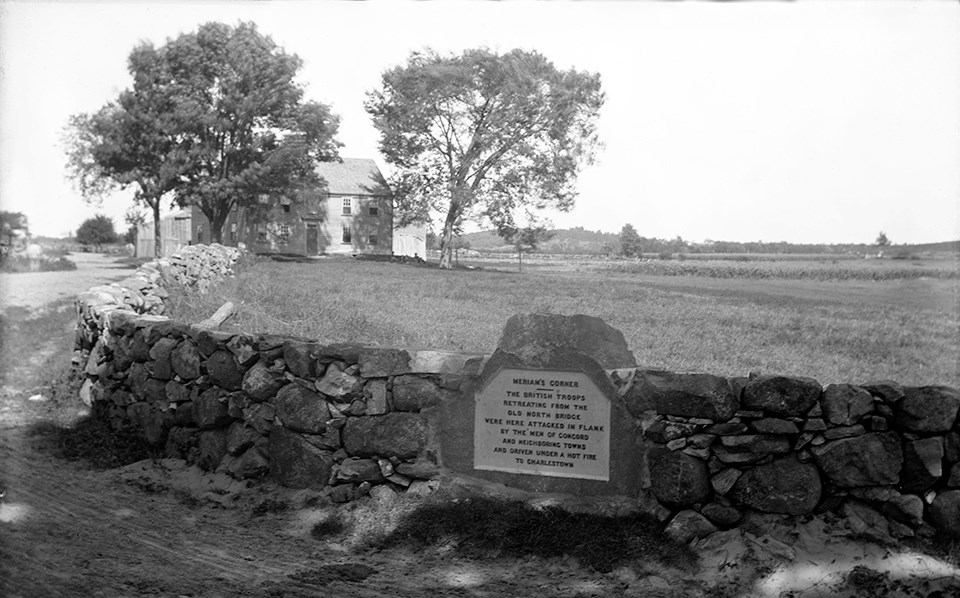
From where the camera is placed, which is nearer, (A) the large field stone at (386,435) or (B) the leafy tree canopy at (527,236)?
(A) the large field stone at (386,435)

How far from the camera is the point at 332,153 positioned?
25.0 ft

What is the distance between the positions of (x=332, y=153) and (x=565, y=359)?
3.88m

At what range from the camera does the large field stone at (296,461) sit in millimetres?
5547

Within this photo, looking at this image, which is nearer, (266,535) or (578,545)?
→ (578,545)

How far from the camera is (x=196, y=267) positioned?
11727mm

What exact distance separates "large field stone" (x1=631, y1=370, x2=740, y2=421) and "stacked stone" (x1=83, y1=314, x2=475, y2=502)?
133 cm

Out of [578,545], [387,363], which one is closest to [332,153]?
[387,363]

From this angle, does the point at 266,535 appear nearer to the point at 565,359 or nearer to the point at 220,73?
the point at 565,359

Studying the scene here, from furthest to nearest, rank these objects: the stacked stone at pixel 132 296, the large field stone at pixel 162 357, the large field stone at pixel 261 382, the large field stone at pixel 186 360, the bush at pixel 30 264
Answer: the bush at pixel 30 264 → the stacked stone at pixel 132 296 → the large field stone at pixel 162 357 → the large field stone at pixel 186 360 → the large field stone at pixel 261 382

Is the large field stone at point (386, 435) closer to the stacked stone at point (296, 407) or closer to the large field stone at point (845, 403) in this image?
the stacked stone at point (296, 407)

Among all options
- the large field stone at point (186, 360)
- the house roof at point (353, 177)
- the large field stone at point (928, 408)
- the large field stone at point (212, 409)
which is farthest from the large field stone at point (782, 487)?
the large field stone at point (186, 360)

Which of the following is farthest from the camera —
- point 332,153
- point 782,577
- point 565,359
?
point 332,153

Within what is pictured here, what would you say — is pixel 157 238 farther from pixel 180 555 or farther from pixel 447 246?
pixel 180 555

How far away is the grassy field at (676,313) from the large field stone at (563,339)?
1.05 metres
